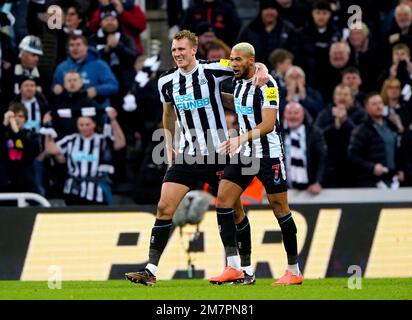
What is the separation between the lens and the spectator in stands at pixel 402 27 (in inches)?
770

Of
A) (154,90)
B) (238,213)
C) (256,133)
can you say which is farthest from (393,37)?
(256,133)

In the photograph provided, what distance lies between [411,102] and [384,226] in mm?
2784

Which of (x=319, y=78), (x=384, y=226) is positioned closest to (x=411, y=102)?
(x=319, y=78)

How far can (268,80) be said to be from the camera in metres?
13.1

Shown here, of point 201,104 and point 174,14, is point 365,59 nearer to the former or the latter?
point 174,14

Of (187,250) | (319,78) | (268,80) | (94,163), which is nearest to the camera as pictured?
(268,80)

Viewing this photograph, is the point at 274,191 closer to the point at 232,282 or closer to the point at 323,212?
the point at 232,282

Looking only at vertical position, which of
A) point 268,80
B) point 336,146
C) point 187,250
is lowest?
point 187,250

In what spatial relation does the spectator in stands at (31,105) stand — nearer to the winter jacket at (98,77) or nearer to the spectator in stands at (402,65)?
the winter jacket at (98,77)

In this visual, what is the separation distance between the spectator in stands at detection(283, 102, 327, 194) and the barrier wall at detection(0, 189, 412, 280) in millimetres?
815

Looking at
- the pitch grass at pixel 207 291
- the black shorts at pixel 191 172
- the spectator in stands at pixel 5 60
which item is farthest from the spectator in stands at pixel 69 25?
the black shorts at pixel 191 172

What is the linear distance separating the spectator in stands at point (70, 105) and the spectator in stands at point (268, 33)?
8.50 ft

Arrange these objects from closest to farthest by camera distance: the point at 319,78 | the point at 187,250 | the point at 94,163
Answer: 1. the point at 187,250
2. the point at 94,163
3. the point at 319,78

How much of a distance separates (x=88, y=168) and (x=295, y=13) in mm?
4421
